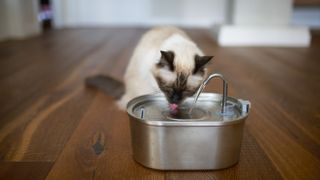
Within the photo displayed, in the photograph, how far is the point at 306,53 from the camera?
3299 millimetres

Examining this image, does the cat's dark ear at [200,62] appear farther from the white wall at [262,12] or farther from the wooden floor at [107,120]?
the white wall at [262,12]

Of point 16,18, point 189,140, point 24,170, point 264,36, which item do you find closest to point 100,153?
point 24,170

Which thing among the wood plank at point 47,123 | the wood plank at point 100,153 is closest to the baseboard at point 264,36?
the wood plank at point 47,123

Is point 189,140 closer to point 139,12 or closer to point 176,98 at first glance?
point 176,98

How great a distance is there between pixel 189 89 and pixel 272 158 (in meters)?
0.38

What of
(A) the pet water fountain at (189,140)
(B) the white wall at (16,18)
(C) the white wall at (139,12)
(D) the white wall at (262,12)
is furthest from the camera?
(C) the white wall at (139,12)

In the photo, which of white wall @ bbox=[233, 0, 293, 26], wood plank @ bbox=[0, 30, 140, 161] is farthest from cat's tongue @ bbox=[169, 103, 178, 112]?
white wall @ bbox=[233, 0, 293, 26]

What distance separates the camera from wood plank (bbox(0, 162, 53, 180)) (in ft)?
3.44

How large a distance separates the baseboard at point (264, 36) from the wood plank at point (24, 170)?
2.94 meters

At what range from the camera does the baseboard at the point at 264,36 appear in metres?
3.78

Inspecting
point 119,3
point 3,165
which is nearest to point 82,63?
point 3,165

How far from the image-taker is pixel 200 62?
1.23m

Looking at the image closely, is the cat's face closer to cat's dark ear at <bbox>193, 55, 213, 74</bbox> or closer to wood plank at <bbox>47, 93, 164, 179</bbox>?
cat's dark ear at <bbox>193, 55, 213, 74</bbox>

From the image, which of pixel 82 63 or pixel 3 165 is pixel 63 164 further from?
pixel 82 63
